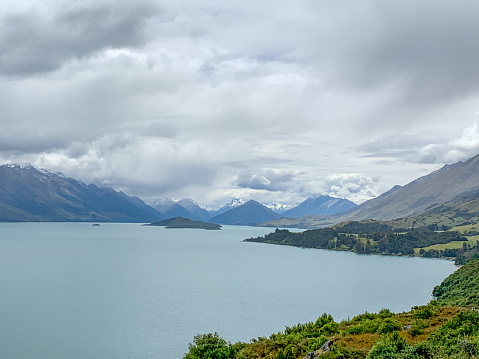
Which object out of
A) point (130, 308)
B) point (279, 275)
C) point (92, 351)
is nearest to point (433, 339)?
point (92, 351)

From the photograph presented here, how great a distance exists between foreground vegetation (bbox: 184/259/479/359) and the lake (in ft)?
83.8

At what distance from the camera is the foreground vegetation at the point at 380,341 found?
2661cm

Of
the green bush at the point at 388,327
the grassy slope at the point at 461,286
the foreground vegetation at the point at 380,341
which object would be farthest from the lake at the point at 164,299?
the green bush at the point at 388,327

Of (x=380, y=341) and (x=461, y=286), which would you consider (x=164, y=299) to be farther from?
(x=380, y=341)

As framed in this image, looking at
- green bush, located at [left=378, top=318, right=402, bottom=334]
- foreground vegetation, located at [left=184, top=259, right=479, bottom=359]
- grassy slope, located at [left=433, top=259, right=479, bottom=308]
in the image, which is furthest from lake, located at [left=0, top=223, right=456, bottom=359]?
green bush, located at [left=378, top=318, right=402, bottom=334]

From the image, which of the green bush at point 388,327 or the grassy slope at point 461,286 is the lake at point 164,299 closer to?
the grassy slope at point 461,286

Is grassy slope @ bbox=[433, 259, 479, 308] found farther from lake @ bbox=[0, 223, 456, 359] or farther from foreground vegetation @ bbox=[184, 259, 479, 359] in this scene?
foreground vegetation @ bbox=[184, 259, 479, 359]

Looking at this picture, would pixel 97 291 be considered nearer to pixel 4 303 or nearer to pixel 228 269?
pixel 4 303

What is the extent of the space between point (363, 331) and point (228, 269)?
132m

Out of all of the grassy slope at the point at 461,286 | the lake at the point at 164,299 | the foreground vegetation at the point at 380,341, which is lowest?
the lake at the point at 164,299

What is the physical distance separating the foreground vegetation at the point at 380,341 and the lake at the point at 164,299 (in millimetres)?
25544

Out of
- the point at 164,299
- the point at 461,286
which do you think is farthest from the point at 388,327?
the point at 164,299

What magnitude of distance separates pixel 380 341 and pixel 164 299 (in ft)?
272

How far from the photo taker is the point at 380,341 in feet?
95.8
